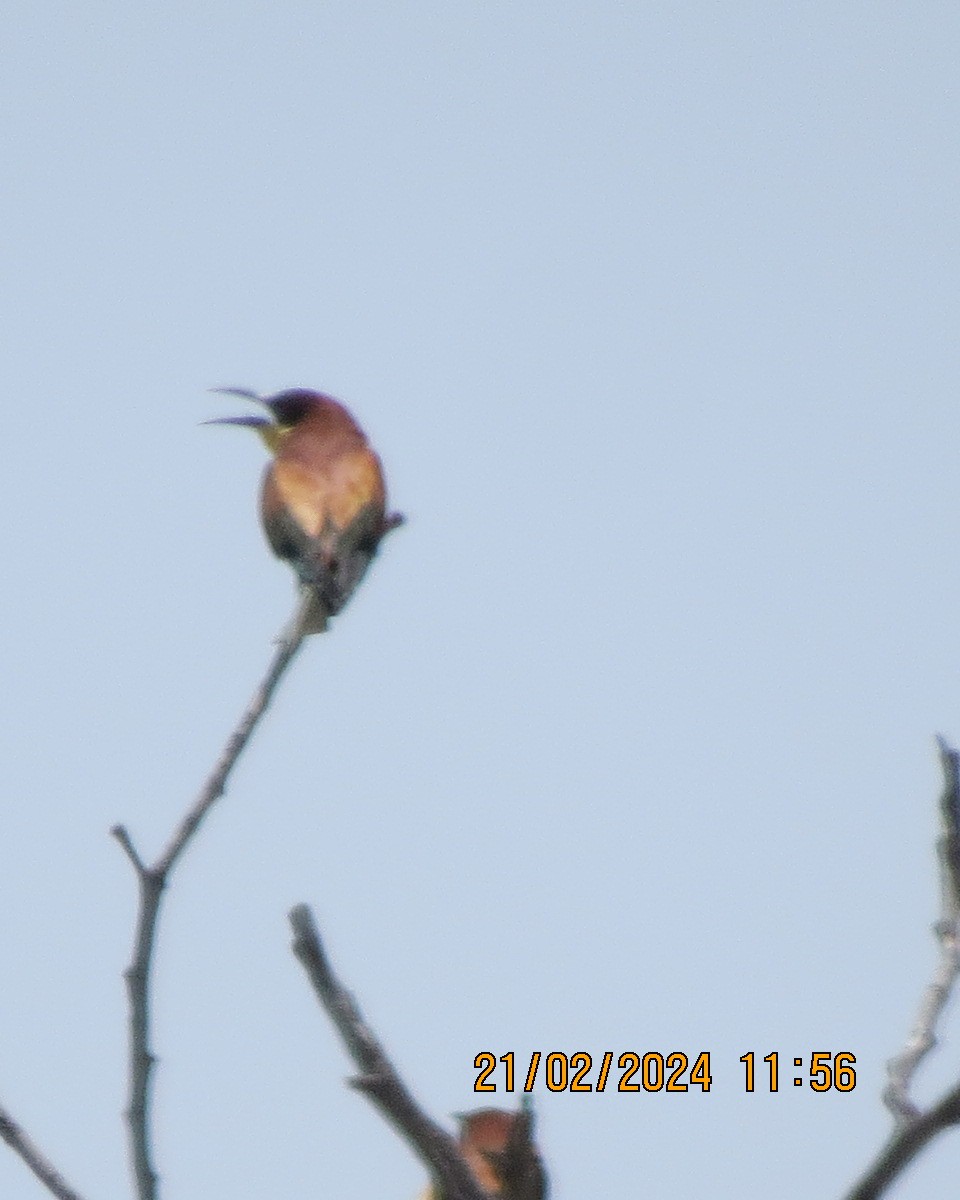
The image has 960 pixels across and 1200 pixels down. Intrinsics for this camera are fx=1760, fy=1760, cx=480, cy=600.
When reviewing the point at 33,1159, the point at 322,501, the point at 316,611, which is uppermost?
the point at 322,501

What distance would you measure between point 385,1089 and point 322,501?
10.4 feet

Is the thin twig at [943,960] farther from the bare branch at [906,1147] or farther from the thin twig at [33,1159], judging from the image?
the thin twig at [33,1159]

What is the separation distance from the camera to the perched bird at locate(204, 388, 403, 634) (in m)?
4.29

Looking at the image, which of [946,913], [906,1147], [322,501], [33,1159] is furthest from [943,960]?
[322,501]

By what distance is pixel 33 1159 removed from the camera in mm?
1887

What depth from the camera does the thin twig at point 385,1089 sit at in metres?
1.59

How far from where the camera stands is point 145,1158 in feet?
5.99

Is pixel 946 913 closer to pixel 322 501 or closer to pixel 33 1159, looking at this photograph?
pixel 33 1159

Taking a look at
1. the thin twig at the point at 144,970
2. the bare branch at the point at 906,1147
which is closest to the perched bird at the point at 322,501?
the thin twig at the point at 144,970

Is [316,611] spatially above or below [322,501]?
below

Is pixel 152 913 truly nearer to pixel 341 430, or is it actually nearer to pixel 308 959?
pixel 308 959

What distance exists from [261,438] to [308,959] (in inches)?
164

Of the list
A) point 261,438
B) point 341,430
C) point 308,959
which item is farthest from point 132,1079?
point 261,438

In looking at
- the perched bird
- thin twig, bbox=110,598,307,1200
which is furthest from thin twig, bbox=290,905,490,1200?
the perched bird
